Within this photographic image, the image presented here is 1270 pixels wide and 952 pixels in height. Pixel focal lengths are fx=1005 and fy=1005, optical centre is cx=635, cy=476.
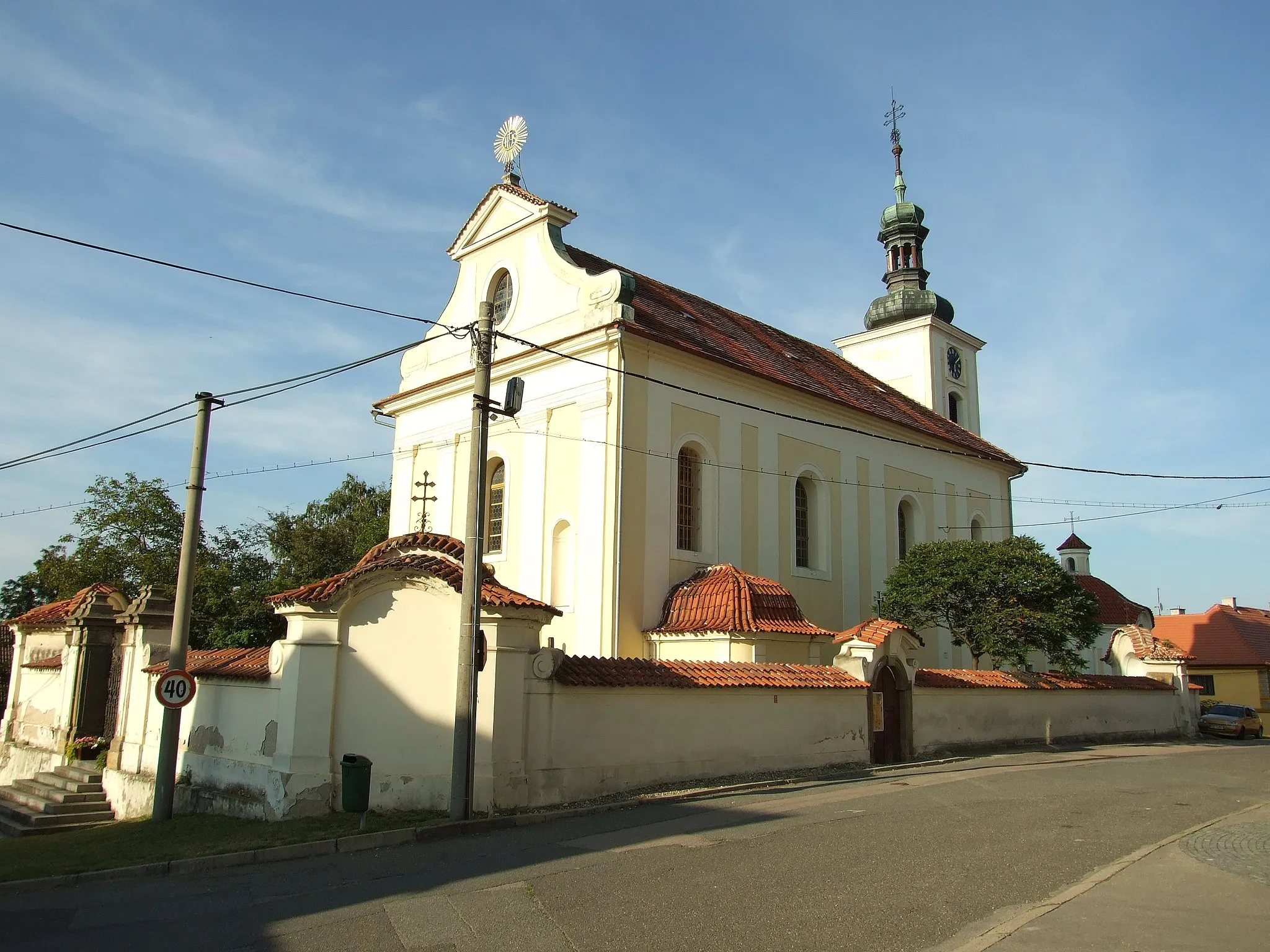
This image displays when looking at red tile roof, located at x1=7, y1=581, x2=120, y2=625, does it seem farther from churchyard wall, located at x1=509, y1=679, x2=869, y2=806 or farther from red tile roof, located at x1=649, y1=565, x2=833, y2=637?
churchyard wall, located at x1=509, y1=679, x2=869, y2=806

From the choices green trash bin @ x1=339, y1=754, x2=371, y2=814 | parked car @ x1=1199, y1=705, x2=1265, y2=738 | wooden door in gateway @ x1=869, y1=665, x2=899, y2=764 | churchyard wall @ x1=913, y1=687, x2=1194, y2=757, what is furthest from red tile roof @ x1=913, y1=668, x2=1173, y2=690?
green trash bin @ x1=339, y1=754, x2=371, y2=814

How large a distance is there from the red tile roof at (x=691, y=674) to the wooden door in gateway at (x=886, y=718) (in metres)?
0.77

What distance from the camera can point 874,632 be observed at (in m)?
18.7

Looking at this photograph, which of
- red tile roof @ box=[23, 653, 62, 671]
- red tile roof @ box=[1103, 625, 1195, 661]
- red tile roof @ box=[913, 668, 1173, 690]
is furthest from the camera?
red tile roof @ box=[1103, 625, 1195, 661]

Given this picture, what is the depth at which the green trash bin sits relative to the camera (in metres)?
11.6

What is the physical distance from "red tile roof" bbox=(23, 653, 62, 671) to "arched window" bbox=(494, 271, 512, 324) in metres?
11.5

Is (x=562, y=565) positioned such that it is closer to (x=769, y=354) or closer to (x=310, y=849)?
(x=769, y=354)

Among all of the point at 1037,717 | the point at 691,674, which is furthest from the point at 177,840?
the point at 1037,717

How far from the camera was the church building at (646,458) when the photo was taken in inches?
782

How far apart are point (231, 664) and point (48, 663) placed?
8234 millimetres

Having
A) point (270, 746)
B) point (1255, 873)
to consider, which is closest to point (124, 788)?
point (270, 746)

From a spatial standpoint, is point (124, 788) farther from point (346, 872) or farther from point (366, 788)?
point (346, 872)

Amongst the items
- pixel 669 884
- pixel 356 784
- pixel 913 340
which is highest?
pixel 913 340

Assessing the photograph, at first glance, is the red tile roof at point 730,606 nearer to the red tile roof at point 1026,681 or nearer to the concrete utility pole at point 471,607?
the red tile roof at point 1026,681
